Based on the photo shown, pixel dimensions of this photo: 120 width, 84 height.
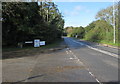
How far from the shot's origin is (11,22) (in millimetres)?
25859

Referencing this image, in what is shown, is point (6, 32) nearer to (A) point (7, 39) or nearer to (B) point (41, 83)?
(A) point (7, 39)

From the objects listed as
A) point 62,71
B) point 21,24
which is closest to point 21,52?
point 21,24

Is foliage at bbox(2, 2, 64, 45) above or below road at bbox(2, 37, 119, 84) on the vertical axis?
above

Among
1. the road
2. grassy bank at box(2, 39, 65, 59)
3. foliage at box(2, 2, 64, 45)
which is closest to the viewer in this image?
the road

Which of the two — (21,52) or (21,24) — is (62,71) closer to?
(21,52)

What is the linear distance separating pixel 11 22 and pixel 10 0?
750cm

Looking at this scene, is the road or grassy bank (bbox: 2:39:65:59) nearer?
the road

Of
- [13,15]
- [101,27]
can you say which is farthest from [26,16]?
[101,27]

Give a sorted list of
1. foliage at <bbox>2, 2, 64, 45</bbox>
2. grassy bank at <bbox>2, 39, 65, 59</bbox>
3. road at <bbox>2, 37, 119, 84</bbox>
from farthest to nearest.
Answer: foliage at <bbox>2, 2, 64, 45</bbox>
grassy bank at <bbox>2, 39, 65, 59</bbox>
road at <bbox>2, 37, 119, 84</bbox>

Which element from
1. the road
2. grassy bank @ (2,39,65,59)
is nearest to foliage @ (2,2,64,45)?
grassy bank @ (2,39,65,59)

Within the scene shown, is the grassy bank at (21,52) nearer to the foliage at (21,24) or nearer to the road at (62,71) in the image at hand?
the foliage at (21,24)

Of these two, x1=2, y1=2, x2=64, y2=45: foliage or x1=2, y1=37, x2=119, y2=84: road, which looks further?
x1=2, y1=2, x2=64, y2=45: foliage

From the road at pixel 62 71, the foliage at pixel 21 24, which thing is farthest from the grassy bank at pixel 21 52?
the road at pixel 62 71

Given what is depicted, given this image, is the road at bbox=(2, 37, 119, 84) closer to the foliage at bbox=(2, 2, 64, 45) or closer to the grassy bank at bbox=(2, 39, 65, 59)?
the grassy bank at bbox=(2, 39, 65, 59)
